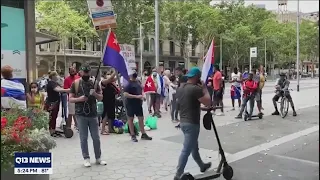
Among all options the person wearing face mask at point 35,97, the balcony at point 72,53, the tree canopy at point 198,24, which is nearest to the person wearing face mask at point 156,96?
the person wearing face mask at point 35,97

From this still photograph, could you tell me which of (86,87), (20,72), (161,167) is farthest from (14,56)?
(161,167)

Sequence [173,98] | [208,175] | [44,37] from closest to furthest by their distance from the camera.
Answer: [208,175], [173,98], [44,37]

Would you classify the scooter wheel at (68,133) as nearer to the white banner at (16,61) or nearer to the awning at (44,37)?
the white banner at (16,61)

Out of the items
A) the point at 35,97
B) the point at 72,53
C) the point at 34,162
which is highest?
the point at 72,53

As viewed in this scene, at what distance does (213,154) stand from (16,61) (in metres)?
5.64

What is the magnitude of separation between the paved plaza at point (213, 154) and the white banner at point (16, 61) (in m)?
2.28

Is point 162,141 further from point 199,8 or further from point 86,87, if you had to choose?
point 199,8

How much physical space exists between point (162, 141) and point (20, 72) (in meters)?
4.30

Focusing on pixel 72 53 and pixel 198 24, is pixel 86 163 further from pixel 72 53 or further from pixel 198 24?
pixel 72 53

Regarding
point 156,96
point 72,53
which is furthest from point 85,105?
point 72,53

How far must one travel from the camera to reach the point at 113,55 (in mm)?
7812

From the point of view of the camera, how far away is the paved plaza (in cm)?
616

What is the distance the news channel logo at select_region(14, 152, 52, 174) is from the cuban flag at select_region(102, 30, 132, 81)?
338cm

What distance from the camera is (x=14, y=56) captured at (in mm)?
9898
